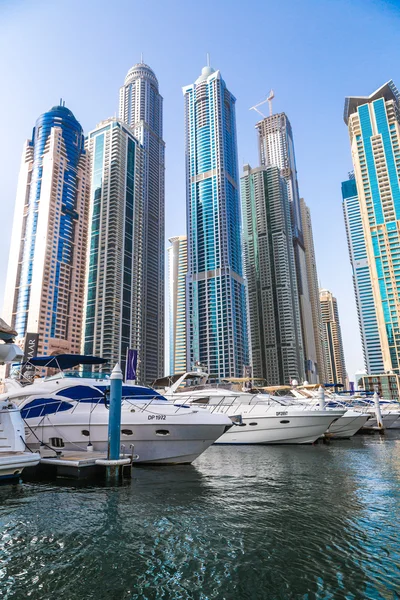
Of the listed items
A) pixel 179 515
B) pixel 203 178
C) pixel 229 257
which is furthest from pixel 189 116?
pixel 179 515

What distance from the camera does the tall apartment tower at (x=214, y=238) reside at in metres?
146

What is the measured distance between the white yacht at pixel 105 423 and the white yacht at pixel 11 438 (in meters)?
3.17

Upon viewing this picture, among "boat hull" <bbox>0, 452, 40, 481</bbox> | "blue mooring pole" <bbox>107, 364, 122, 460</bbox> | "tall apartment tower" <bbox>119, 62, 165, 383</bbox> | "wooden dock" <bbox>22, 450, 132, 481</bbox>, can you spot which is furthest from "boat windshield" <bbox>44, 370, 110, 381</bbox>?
"tall apartment tower" <bbox>119, 62, 165, 383</bbox>

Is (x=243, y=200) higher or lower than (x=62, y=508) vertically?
higher

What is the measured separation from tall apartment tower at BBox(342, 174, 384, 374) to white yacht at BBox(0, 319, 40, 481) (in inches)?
5197


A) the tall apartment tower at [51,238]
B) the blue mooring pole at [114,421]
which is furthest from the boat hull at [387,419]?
the tall apartment tower at [51,238]

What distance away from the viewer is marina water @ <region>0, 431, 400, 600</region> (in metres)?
5.37

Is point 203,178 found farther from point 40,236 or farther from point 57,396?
point 57,396

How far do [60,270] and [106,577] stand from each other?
135 m

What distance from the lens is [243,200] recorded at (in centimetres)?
19500

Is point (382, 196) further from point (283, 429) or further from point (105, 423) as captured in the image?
point (105, 423)

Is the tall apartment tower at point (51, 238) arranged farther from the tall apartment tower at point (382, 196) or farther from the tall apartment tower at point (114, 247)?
the tall apartment tower at point (382, 196)

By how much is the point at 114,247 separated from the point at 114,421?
133151 millimetres

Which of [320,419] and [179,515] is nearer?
[179,515]
